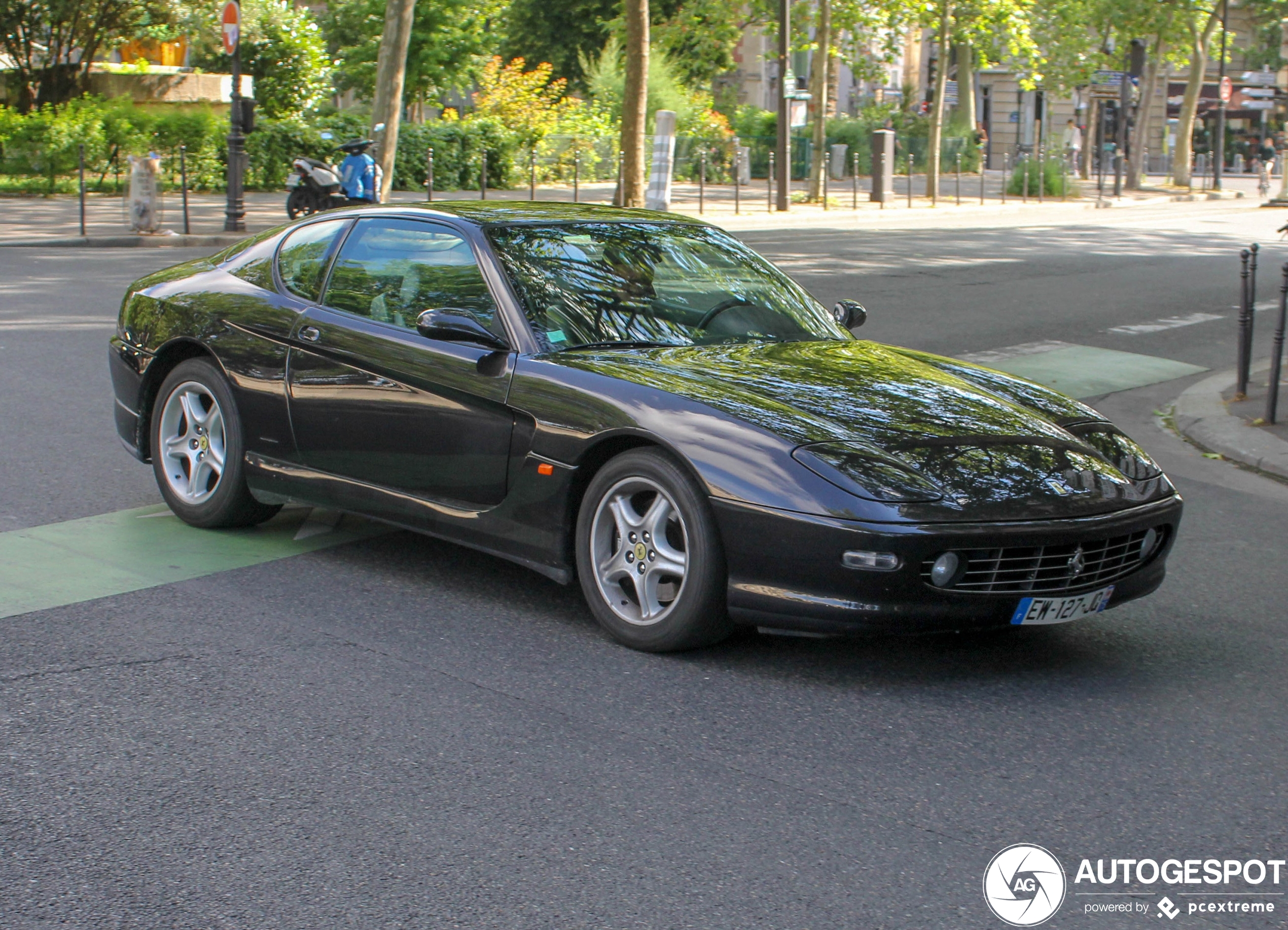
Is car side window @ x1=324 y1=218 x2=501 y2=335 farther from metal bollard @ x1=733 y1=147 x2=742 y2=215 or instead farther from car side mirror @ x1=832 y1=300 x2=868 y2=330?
metal bollard @ x1=733 y1=147 x2=742 y2=215

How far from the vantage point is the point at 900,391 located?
195 inches

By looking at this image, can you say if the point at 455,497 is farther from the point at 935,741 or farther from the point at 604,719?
the point at 935,741

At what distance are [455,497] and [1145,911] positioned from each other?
2.81 meters

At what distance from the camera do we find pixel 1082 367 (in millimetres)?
12188

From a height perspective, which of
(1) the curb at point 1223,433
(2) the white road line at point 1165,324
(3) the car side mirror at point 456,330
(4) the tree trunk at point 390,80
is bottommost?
(1) the curb at point 1223,433

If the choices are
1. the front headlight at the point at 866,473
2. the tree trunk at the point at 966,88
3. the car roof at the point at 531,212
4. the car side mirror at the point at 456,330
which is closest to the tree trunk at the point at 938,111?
the tree trunk at the point at 966,88

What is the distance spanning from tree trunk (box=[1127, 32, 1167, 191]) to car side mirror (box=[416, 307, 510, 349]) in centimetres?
4790

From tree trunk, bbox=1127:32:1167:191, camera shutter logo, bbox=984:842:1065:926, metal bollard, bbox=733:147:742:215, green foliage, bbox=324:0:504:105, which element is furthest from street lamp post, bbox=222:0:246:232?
tree trunk, bbox=1127:32:1167:191

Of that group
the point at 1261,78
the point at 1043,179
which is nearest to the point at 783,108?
the point at 1043,179

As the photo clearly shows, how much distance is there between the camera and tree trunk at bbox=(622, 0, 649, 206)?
28.1 metres

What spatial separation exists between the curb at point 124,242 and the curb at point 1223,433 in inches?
506

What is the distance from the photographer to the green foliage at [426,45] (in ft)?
147

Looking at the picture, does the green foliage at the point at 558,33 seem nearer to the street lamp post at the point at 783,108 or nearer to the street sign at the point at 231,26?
the street lamp post at the point at 783,108

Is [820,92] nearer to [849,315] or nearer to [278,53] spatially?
[278,53]
